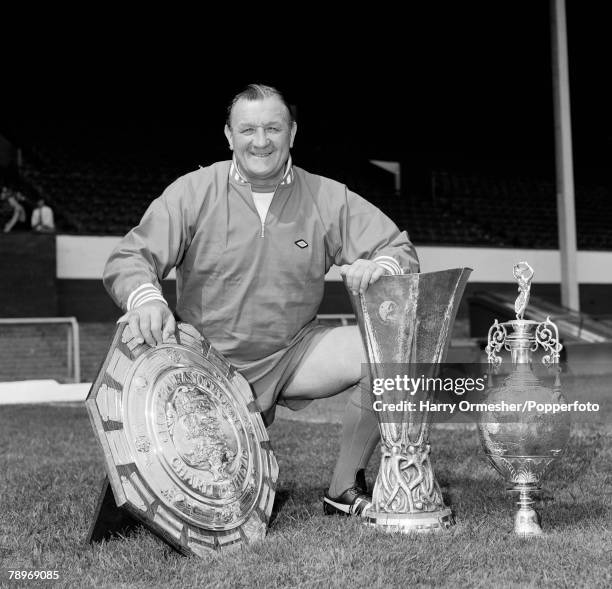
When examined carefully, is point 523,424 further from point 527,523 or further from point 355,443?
point 355,443

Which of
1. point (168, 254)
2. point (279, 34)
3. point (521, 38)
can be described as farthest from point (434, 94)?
point (168, 254)

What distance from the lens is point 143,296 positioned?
7.27 ft

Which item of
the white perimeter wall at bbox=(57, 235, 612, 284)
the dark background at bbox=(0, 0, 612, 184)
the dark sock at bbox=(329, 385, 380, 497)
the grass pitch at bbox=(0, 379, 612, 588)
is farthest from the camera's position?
the dark background at bbox=(0, 0, 612, 184)

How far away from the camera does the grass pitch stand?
1812mm

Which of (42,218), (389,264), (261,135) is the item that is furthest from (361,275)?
(42,218)

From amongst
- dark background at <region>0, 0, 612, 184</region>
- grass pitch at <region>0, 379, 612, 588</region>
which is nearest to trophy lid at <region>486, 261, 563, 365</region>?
grass pitch at <region>0, 379, 612, 588</region>

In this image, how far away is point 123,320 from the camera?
215 cm

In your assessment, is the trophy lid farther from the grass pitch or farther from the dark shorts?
the dark shorts

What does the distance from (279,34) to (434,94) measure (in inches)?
141

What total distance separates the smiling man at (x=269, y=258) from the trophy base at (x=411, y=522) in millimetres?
212

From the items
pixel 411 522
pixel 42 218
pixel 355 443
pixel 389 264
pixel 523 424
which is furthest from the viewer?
pixel 42 218

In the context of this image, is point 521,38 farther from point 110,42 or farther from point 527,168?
point 110,42

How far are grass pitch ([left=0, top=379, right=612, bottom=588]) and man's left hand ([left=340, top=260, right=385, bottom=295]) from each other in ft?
2.02

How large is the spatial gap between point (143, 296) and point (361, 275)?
56 cm
